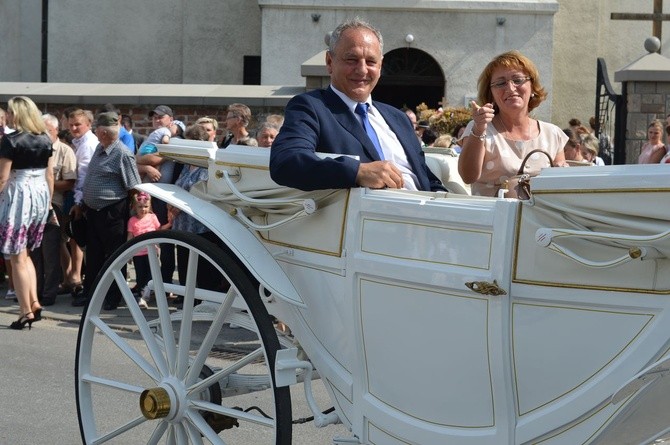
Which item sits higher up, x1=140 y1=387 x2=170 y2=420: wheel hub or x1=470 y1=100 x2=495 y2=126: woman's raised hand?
x1=470 y1=100 x2=495 y2=126: woman's raised hand

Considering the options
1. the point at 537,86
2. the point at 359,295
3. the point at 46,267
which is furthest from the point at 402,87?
the point at 359,295

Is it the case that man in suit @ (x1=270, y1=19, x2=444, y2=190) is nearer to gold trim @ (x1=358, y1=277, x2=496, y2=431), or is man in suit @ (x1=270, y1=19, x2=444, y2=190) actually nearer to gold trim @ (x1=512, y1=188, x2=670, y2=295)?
gold trim @ (x1=358, y1=277, x2=496, y2=431)

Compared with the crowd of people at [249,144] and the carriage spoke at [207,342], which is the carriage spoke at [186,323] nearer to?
the carriage spoke at [207,342]

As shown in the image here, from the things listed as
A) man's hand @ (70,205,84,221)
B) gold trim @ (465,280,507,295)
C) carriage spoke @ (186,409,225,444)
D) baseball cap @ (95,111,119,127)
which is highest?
baseball cap @ (95,111,119,127)

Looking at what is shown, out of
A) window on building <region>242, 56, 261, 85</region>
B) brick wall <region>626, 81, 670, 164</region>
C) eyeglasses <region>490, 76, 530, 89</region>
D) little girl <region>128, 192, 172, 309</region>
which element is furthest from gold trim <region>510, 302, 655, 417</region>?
window on building <region>242, 56, 261, 85</region>

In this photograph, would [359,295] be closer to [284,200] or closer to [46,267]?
[284,200]

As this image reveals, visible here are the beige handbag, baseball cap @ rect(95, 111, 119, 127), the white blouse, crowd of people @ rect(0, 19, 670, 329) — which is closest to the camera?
the beige handbag

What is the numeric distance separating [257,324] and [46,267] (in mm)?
6231

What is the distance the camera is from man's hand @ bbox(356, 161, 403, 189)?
4.05 metres

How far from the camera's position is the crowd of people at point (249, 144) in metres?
4.49

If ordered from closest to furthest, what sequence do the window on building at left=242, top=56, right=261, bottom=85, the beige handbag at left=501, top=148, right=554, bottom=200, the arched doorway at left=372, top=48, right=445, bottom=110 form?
the beige handbag at left=501, top=148, right=554, bottom=200 → the arched doorway at left=372, top=48, right=445, bottom=110 → the window on building at left=242, top=56, right=261, bottom=85

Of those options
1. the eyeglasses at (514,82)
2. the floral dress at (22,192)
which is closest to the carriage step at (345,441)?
the eyeglasses at (514,82)

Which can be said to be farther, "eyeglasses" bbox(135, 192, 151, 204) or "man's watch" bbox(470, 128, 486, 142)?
"eyeglasses" bbox(135, 192, 151, 204)

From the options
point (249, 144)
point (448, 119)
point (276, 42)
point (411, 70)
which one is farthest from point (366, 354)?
point (411, 70)
